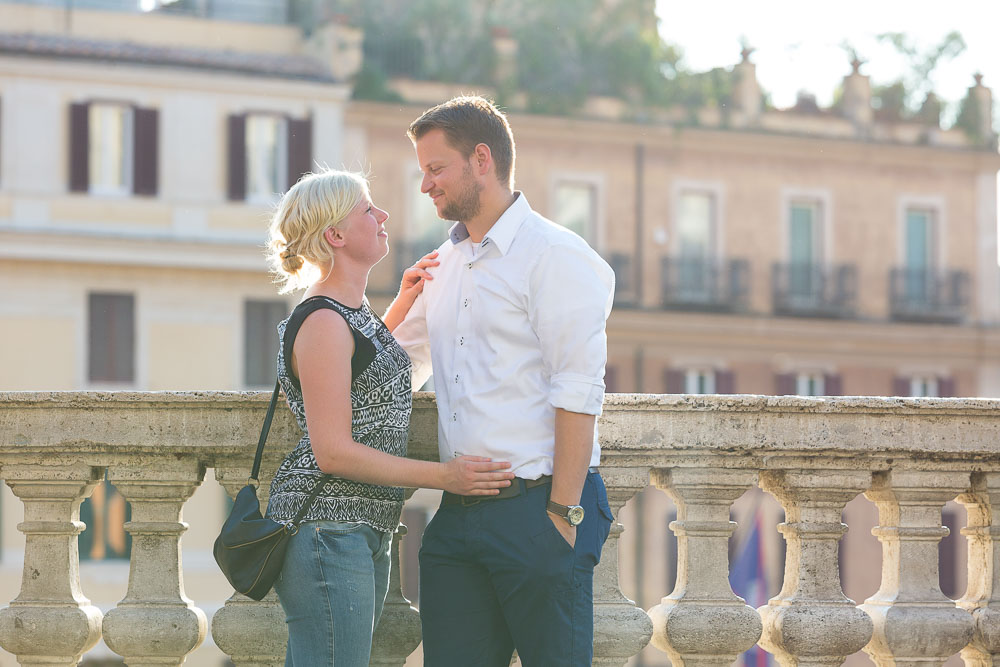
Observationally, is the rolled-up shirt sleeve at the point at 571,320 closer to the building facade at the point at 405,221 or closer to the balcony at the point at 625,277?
the building facade at the point at 405,221

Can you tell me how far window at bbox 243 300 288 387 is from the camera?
27516 millimetres

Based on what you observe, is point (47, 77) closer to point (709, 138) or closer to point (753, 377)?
point (709, 138)

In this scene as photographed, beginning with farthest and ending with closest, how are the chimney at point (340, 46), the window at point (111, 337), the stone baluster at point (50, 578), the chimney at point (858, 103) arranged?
the chimney at point (858, 103) → the chimney at point (340, 46) → the window at point (111, 337) → the stone baluster at point (50, 578)

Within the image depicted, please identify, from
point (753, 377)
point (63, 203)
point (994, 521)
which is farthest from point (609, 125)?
point (994, 521)

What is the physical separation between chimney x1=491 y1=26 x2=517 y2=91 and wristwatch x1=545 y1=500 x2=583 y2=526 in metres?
26.8

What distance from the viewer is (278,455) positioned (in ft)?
12.8

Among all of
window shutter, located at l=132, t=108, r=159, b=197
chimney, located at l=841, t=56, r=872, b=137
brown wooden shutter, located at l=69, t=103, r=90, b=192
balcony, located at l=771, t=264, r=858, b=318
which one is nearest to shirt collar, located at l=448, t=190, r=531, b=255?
brown wooden shutter, located at l=69, t=103, r=90, b=192

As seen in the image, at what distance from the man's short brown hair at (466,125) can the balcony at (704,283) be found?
27214 millimetres

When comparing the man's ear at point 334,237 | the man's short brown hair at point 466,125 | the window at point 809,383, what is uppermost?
the man's short brown hair at point 466,125

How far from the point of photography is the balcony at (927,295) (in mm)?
32219

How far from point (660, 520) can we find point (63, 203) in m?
12.5

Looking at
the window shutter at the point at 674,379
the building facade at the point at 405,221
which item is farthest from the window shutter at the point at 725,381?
the window shutter at the point at 674,379

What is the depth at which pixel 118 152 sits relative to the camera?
89.1 feet

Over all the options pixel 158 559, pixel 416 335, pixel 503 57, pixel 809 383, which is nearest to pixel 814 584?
pixel 416 335
